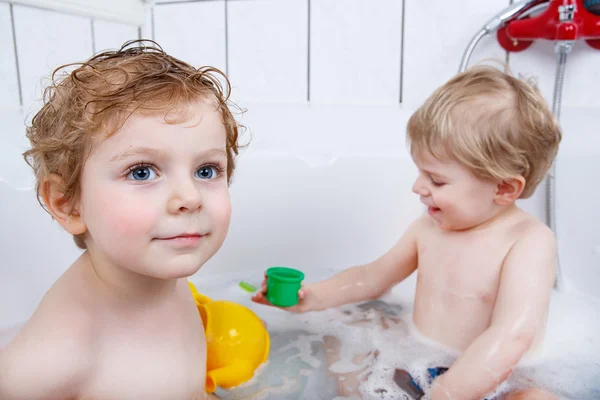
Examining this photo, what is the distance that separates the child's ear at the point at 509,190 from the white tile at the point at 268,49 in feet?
2.69

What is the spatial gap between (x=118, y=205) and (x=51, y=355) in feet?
0.58

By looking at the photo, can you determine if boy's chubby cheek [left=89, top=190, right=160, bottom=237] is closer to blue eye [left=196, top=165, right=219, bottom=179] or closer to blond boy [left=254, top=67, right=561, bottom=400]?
blue eye [left=196, top=165, right=219, bottom=179]

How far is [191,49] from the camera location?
1658 mm

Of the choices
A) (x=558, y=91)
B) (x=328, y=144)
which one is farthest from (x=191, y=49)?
(x=558, y=91)

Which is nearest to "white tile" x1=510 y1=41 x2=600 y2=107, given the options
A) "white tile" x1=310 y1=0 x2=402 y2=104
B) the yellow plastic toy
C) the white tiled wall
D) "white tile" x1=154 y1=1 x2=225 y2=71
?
the white tiled wall

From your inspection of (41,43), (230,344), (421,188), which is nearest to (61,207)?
(230,344)

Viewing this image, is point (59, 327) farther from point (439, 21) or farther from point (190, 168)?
Result: point (439, 21)

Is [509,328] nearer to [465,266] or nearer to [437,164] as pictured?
[465,266]

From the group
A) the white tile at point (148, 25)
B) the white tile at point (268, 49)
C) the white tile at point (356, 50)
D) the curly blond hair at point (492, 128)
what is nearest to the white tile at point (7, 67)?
the white tile at point (148, 25)

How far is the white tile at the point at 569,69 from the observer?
1.41 m

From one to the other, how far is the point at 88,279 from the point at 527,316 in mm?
613

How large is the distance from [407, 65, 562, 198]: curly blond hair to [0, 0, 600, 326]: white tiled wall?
0.43 metres

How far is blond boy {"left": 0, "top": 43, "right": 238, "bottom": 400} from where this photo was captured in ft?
1.89

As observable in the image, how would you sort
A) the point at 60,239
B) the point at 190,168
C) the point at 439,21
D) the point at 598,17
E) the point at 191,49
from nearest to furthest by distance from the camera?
the point at 190,168
the point at 60,239
the point at 598,17
the point at 439,21
the point at 191,49
